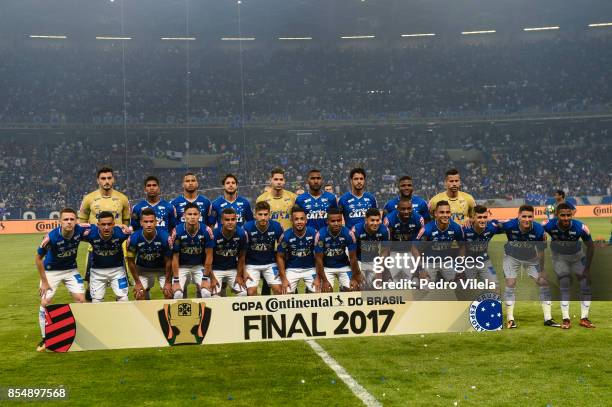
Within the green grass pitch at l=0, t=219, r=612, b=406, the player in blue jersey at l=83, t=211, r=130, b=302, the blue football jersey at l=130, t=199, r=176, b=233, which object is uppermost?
the blue football jersey at l=130, t=199, r=176, b=233

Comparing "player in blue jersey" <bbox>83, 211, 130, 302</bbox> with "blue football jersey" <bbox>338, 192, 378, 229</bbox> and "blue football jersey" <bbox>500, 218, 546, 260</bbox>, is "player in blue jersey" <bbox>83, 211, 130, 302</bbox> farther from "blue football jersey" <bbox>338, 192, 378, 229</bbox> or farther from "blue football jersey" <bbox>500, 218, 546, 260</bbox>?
"blue football jersey" <bbox>500, 218, 546, 260</bbox>

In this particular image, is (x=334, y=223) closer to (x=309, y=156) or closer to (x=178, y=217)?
(x=178, y=217)

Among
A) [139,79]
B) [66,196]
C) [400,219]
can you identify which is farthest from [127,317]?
[139,79]

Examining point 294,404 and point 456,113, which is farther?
point 456,113

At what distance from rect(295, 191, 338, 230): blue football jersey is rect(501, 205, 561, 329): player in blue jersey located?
2904 millimetres

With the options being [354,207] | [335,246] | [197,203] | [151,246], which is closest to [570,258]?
[335,246]

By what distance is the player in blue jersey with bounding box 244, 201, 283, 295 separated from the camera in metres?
10.6

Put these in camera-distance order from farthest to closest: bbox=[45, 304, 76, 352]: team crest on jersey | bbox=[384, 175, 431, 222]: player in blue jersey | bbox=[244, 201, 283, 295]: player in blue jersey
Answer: bbox=[384, 175, 431, 222]: player in blue jersey, bbox=[244, 201, 283, 295]: player in blue jersey, bbox=[45, 304, 76, 352]: team crest on jersey

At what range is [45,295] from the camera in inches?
378

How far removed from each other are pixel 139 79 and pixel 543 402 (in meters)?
46.6

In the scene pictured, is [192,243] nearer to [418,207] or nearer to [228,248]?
[228,248]

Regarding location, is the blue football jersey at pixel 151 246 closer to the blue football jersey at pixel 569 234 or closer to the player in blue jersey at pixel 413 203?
the player in blue jersey at pixel 413 203

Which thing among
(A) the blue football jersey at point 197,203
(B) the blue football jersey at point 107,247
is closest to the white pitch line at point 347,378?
(A) the blue football jersey at point 197,203

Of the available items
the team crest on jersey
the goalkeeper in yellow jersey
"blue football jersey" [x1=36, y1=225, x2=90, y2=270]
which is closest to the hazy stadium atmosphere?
the goalkeeper in yellow jersey
